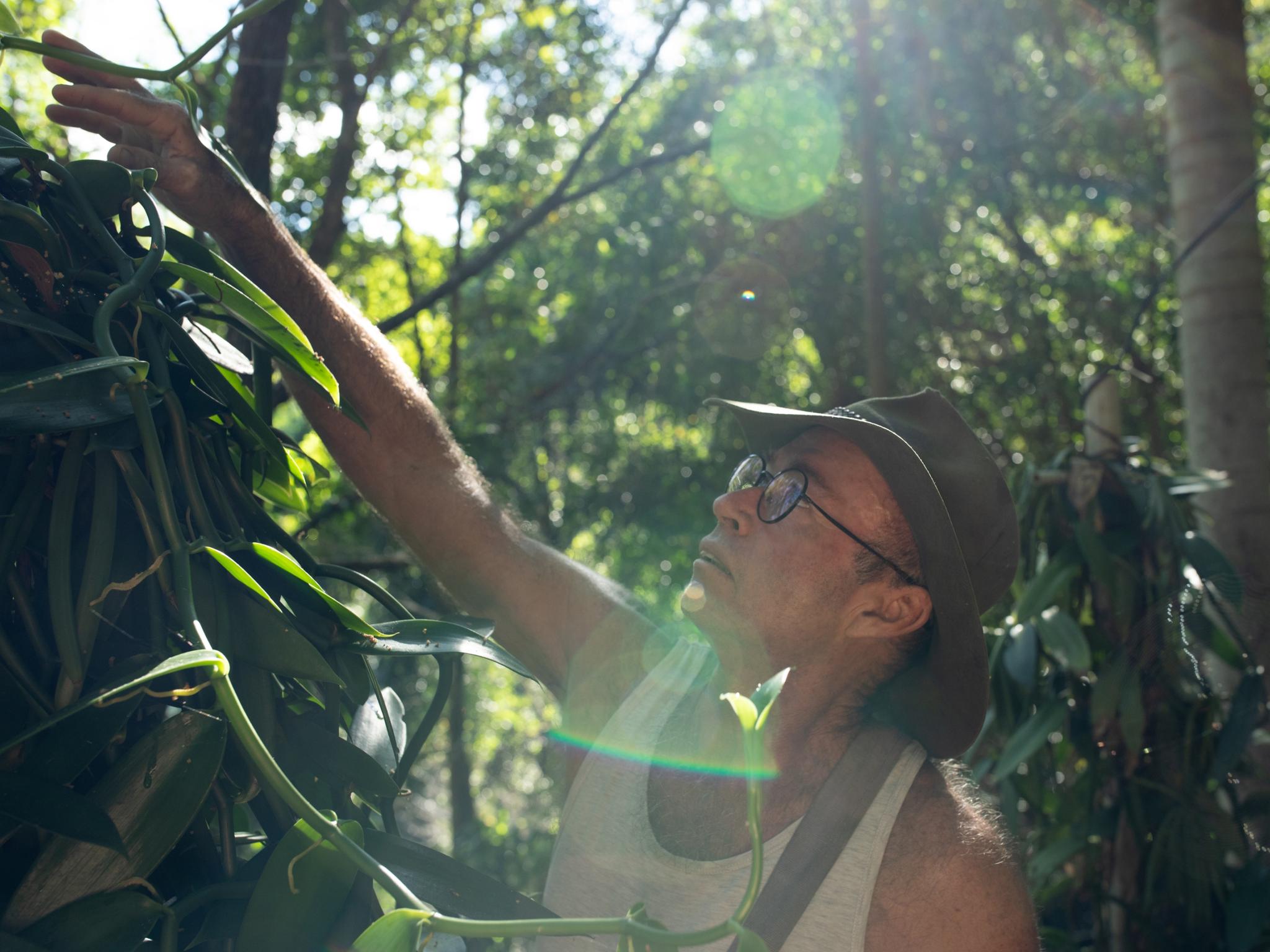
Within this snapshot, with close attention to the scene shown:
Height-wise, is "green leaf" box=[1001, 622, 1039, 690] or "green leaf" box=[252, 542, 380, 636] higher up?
"green leaf" box=[252, 542, 380, 636]

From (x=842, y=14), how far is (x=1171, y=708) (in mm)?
5088

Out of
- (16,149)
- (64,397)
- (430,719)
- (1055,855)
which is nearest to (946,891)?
(430,719)

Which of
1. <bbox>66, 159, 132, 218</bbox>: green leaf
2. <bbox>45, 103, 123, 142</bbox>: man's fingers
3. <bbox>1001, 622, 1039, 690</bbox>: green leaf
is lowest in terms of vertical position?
<bbox>1001, 622, 1039, 690</bbox>: green leaf

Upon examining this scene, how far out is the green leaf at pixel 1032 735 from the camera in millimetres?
2199

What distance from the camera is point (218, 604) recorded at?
2.20 ft

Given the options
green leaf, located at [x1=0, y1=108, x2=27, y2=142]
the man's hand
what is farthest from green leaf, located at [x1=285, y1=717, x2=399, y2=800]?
the man's hand

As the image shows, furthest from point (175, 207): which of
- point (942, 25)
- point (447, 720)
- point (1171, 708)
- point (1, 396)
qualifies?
point (447, 720)

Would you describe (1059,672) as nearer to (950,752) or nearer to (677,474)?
(950,752)

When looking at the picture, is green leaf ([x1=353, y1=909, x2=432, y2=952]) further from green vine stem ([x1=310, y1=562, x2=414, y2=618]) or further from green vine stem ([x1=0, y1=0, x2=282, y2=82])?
green vine stem ([x1=0, y1=0, x2=282, y2=82])

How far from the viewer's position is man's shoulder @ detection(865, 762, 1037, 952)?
1.14 metres

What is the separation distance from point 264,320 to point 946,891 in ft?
3.06

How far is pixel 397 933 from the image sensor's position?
1.69 ft

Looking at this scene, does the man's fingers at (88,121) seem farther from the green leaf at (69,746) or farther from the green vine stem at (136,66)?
the green leaf at (69,746)

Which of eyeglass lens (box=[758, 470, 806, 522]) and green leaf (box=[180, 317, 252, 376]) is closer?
green leaf (box=[180, 317, 252, 376])
